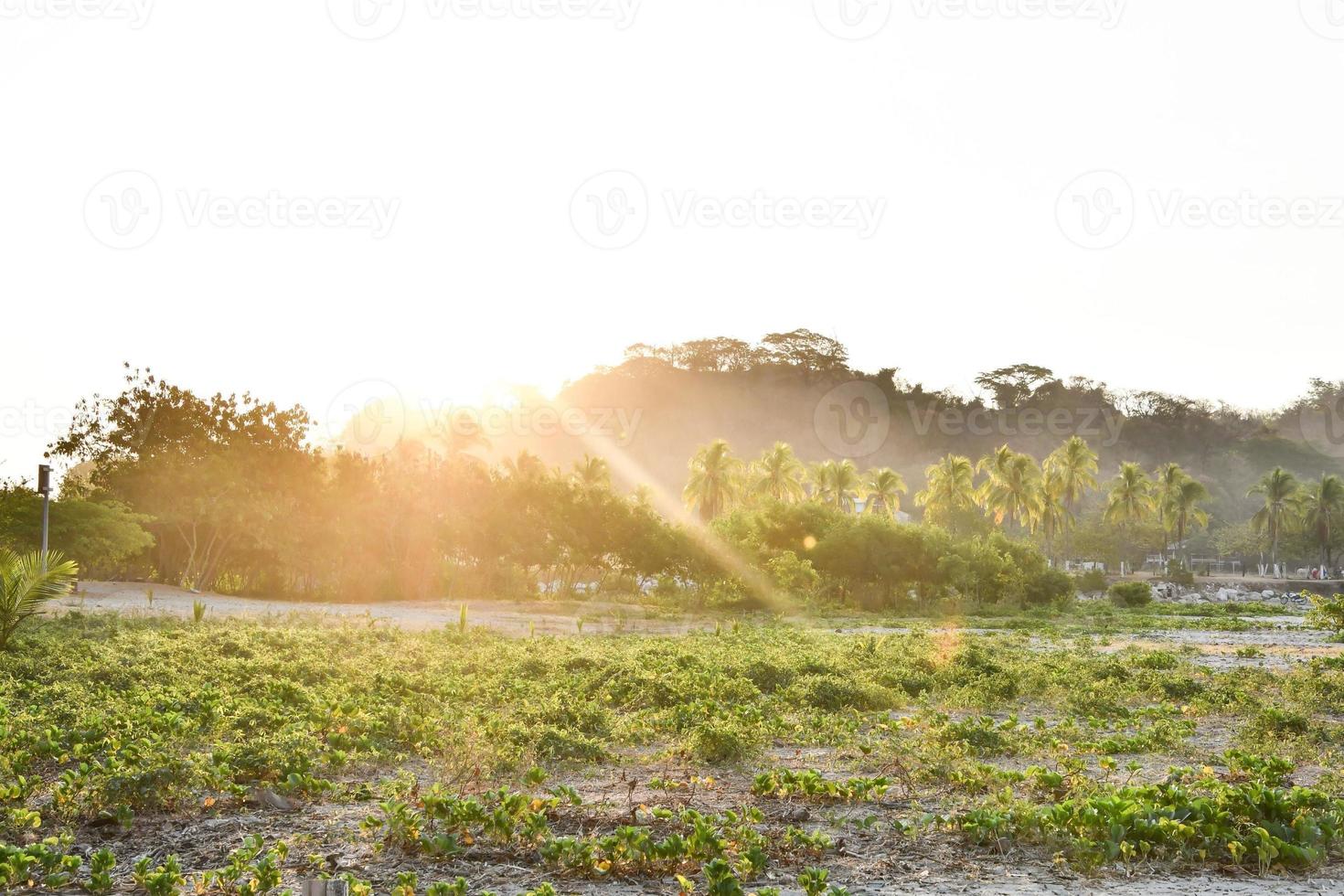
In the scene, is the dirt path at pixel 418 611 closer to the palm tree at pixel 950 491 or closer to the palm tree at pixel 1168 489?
the palm tree at pixel 950 491

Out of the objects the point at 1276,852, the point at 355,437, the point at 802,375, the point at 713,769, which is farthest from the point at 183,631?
the point at 802,375

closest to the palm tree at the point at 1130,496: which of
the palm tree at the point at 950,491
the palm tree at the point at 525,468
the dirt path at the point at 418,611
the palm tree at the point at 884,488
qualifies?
the palm tree at the point at 950,491

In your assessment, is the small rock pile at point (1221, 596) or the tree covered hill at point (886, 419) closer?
the small rock pile at point (1221, 596)

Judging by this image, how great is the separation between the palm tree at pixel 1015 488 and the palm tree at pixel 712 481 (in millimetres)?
22286

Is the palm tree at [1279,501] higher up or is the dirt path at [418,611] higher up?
the palm tree at [1279,501]

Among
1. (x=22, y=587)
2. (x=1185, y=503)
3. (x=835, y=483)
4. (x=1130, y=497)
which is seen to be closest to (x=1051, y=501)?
(x=1130, y=497)

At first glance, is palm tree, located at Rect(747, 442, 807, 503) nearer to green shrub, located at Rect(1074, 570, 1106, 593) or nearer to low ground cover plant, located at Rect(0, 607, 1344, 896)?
green shrub, located at Rect(1074, 570, 1106, 593)

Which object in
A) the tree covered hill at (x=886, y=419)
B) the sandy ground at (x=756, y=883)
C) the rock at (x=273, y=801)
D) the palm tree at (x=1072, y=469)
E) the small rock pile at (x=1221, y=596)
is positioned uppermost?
the tree covered hill at (x=886, y=419)

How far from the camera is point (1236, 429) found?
456 ft

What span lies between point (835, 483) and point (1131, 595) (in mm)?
25603

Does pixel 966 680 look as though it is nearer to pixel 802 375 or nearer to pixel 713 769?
pixel 713 769

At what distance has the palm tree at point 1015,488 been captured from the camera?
75312 millimetres

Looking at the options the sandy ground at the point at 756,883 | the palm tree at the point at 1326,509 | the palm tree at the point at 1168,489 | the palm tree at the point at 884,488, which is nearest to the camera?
the sandy ground at the point at 756,883

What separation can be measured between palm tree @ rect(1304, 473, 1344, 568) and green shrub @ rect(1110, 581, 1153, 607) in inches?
1878
